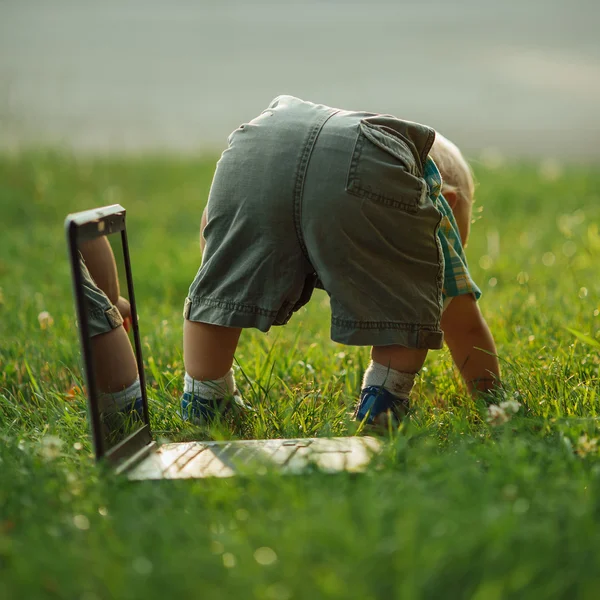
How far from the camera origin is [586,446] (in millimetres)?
1798

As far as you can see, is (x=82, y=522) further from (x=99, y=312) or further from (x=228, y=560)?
(x=99, y=312)

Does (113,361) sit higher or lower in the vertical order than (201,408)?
higher

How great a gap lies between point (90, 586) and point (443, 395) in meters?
1.48

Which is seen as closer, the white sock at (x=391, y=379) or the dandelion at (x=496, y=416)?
the dandelion at (x=496, y=416)

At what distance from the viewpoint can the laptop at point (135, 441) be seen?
5.89 ft

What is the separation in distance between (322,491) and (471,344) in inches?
40.5

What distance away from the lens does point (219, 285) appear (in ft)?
7.18

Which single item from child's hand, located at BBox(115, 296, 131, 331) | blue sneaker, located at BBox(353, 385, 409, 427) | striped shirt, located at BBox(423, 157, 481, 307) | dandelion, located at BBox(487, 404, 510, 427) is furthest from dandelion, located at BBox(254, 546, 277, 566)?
striped shirt, located at BBox(423, 157, 481, 307)

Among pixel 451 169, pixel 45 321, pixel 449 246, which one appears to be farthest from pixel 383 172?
pixel 45 321

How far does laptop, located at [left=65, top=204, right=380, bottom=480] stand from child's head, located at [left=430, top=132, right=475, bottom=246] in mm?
816

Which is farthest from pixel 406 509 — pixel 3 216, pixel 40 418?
pixel 3 216

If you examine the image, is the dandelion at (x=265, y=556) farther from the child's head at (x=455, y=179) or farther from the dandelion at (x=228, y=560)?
the child's head at (x=455, y=179)

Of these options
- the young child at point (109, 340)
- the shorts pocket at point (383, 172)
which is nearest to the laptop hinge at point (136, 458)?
the young child at point (109, 340)

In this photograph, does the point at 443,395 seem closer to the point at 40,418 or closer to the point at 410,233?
the point at 410,233
